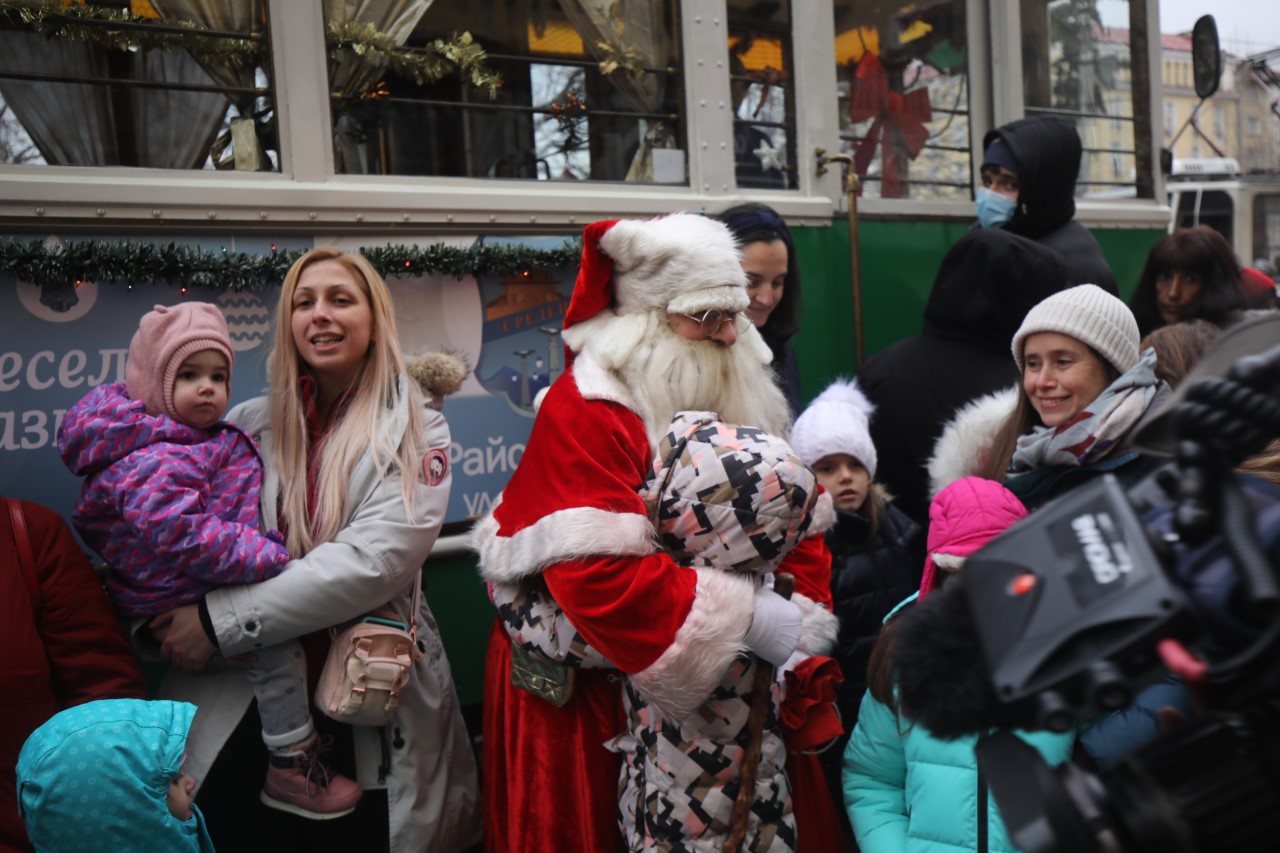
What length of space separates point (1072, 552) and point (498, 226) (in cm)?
294

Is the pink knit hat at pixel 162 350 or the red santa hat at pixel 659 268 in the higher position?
the red santa hat at pixel 659 268

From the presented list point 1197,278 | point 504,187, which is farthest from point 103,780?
point 1197,278

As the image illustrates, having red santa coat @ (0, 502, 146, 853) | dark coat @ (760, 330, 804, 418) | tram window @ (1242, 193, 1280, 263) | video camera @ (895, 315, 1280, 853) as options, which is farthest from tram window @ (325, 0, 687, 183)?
tram window @ (1242, 193, 1280, 263)

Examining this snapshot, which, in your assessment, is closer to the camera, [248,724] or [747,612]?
[747,612]

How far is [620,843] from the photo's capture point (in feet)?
8.69

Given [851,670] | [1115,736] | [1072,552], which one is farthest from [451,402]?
[1072,552]

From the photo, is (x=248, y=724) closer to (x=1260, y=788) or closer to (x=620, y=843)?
(x=620, y=843)

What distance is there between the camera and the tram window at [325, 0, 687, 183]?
3.63 meters

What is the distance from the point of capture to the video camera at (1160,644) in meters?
0.96

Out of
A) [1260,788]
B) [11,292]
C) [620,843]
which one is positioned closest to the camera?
[1260,788]

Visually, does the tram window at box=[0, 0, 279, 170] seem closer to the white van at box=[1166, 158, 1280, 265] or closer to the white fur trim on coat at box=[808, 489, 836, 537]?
the white fur trim on coat at box=[808, 489, 836, 537]

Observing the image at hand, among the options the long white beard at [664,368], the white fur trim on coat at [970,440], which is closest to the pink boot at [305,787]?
the long white beard at [664,368]

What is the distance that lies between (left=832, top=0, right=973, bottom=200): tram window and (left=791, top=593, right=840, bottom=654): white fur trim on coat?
9.00 feet

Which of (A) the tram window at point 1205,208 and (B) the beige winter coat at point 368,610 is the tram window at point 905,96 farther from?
(A) the tram window at point 1205,208
